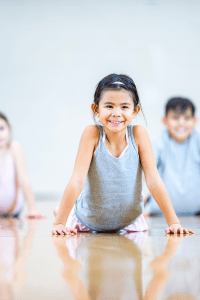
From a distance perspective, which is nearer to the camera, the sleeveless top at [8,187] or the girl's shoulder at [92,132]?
the girl's shoulder at [92,132]

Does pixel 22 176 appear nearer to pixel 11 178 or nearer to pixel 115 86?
pixel 11 178

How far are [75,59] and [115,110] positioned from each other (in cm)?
297

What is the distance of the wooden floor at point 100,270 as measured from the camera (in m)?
0.42

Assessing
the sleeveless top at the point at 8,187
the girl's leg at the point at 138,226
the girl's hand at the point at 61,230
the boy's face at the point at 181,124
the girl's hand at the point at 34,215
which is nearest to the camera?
the girl's hand at the point at 61,230

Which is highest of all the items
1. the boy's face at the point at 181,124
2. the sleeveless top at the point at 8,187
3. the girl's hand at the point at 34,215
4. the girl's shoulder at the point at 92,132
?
the girl's shoulder at the point at 92,132

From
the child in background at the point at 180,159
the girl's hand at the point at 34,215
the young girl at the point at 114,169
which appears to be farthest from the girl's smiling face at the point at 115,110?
the child in background at the point at 180,159

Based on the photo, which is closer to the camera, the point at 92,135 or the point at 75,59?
the point at 92,135

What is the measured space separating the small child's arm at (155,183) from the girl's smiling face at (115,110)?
0.09 metres

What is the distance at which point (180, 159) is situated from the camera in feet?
6.56

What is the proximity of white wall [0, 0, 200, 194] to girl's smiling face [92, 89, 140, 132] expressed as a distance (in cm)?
280

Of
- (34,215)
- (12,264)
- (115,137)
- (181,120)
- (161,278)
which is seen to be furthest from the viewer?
(181,120)

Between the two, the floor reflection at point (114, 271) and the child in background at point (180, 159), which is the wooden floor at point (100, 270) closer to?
the floor reflection at point (114, 271)

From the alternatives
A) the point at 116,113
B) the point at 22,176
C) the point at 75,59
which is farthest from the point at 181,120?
the point at 75,59

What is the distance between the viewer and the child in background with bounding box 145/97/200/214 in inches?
77.1
